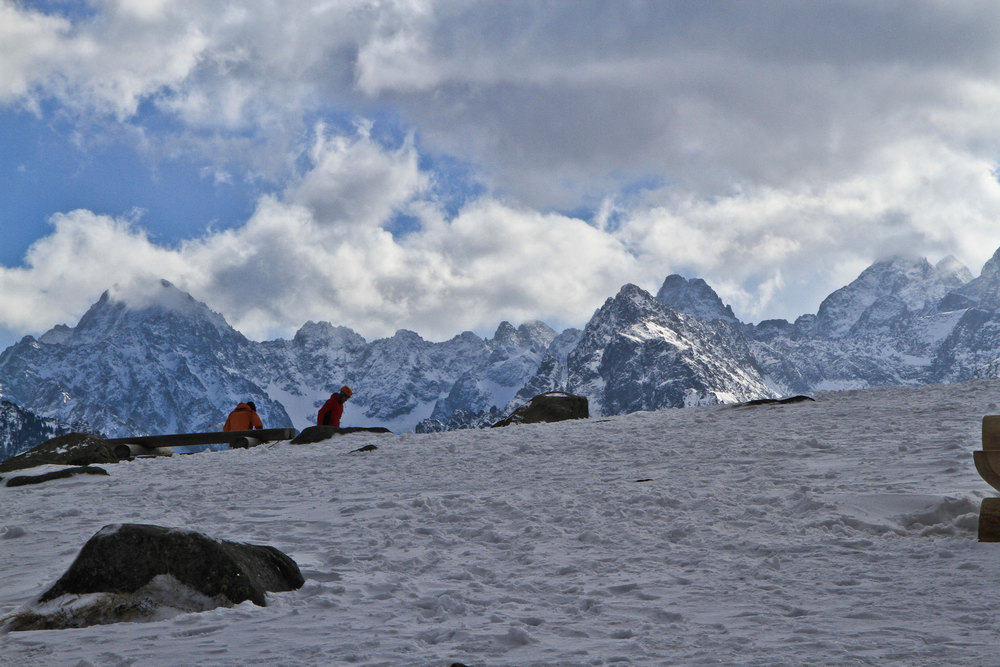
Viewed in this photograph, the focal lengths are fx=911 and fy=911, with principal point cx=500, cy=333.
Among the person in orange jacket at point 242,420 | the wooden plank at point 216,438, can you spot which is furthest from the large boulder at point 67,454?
the person in orange jacket at point 242,420

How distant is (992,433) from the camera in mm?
7984

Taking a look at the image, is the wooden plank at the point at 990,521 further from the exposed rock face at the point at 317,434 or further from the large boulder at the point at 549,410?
the large boulder at the point at 549,410

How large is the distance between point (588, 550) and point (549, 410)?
1622 centimetres

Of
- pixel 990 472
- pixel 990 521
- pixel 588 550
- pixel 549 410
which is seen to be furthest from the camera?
pixel 549 410

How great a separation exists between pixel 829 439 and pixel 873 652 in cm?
955

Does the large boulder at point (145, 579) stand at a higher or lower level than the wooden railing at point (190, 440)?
lower

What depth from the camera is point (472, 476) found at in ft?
45.2

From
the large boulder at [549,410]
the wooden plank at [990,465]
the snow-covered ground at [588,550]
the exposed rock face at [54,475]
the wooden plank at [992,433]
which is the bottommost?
the snow-covered ground at [588,550]

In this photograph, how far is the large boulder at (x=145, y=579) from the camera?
22.5 ft

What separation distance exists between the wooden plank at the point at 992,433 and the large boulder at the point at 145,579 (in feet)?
20.6

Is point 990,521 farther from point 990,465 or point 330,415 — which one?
point 330,415

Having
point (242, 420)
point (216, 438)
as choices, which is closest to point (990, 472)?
point (216, 438)

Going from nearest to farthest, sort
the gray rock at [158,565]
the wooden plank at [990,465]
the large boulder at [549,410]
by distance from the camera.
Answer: the gray rock at [158,565]
the wooden plank at [990,465]
the large boulder at [549,410]

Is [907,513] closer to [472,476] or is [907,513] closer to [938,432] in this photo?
[938,432]
